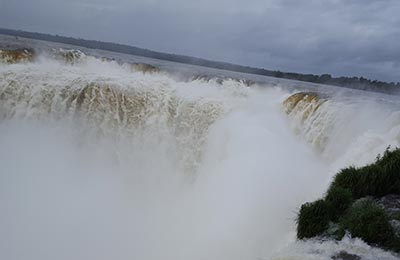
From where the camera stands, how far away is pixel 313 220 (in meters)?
9.10

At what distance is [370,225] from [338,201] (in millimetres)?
1178

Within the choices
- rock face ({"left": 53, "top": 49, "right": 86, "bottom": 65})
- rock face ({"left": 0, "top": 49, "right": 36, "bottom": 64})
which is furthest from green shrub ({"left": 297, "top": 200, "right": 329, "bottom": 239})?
rock face ({"left": 53, "top": 49, "right": 86, "bottom": 65})

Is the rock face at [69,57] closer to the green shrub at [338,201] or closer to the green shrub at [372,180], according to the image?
the green shrub at [372,180]

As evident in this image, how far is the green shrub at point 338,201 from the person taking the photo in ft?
30.6

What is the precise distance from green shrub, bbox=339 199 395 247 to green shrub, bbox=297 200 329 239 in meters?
0.35

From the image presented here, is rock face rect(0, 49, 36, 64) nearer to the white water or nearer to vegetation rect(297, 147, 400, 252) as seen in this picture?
the white water

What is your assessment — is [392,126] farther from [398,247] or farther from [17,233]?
[17,233]

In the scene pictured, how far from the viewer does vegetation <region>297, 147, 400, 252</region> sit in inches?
331

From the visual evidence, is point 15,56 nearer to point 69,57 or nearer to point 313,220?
point 69,57

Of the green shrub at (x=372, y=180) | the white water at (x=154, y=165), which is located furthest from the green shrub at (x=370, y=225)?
the white water at (x=154, y=165)

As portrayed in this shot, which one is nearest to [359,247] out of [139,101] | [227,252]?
[227,252]

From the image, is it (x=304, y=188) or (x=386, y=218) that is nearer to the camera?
(x=386, y=218)

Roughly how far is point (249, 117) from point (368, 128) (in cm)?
558

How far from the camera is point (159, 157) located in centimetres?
2114
